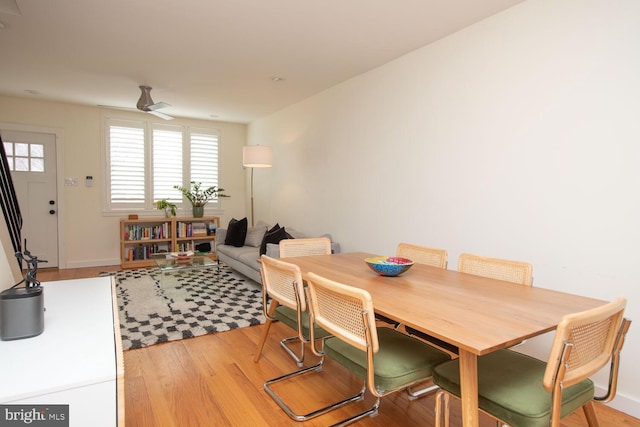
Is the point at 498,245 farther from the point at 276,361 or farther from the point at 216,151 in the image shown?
the point at 216,151

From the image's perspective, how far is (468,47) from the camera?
279 cm

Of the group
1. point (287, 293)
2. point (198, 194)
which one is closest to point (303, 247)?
point (287, 293)

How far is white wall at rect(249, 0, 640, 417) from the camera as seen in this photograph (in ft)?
6.62

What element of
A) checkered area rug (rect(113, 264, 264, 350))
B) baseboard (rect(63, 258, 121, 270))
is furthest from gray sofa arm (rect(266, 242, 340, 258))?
baseboard (rect(63, 258, 121, 270))

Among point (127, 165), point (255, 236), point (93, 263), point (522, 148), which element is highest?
point (127, 165)

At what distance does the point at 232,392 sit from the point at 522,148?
98.5 inches

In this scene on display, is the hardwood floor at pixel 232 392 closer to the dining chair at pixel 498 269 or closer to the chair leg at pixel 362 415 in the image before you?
the chair leg at pixel 362 415

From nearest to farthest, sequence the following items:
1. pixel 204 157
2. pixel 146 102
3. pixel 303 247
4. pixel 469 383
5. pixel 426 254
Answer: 1. pixel 469 383
2. pixel 426 254
3. pixel 303 247
4. pixel 146 102
5. pixel 204 157

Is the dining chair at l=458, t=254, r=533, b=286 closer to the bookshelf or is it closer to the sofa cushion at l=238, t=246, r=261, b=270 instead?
the sofa cushion at l=238, t=246, r=261, b=270

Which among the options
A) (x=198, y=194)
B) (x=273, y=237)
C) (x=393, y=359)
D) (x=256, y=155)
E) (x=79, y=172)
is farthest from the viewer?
(x=198, y=194)

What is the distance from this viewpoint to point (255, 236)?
212 inches

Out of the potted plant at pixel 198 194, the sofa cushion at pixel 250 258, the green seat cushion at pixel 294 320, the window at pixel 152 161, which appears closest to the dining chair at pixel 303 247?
the green seat cushion at pixel 294 320

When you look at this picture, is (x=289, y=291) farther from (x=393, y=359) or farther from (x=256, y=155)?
(x=256, y=155)

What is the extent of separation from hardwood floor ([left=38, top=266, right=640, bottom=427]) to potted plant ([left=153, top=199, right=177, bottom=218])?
12.1 ft
